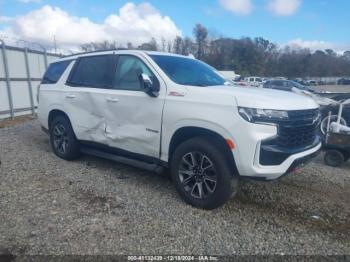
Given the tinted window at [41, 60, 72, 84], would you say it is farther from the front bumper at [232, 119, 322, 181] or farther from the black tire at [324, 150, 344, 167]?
the black tire at [324, 150, 344, 167]

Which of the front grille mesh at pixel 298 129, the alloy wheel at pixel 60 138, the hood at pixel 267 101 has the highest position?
the hood at pixel 267 101

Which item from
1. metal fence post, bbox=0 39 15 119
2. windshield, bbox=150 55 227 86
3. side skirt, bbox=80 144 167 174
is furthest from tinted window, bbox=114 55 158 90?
metal fence post, bbox=0 39 15 119

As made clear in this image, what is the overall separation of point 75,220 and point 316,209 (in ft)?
9.82

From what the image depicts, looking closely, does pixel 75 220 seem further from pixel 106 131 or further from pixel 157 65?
pixel 157 65

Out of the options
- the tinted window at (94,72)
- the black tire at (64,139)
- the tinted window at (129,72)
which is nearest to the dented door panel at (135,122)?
the tinted window at (129,72)

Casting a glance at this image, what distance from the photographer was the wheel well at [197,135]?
3.40 metres

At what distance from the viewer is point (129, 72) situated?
4371 mm

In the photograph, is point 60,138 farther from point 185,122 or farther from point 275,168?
point 275,168

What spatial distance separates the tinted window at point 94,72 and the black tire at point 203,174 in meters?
1.75

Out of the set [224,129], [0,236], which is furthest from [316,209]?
[0,236]

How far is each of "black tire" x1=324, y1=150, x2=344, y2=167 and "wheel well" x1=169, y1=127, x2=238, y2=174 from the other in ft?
11.3

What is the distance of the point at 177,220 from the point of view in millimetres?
3408

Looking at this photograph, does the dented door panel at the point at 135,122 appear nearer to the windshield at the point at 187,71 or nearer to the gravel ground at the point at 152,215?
the windshield at the point at 187,71

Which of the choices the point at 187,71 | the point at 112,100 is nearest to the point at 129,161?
the point at 112,100
